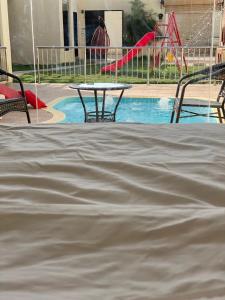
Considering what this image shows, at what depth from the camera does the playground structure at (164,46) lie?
8.09 m

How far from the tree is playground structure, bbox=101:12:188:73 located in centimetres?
63

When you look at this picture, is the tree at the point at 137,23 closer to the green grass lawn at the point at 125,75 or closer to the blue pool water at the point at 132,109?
the green grass lawn at the point at 125,75

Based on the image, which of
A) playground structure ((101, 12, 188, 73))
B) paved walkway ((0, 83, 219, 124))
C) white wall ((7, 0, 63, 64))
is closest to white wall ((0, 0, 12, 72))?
paved walkway ((0, 83, 219, 124))

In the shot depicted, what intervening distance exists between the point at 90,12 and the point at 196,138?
29.8ft

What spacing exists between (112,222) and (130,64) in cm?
787

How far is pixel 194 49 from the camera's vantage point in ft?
25.3

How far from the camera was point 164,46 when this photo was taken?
8.20 metres

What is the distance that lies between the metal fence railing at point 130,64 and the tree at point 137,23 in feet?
3.12

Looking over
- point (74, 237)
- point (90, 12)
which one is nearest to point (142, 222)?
point (74, 237)

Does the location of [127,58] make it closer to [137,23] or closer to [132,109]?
[137,23]

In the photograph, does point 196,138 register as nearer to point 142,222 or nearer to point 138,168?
point 138,168

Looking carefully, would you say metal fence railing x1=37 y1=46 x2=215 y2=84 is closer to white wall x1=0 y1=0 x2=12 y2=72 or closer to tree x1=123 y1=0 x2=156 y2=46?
white wall x1=0 y1=0 x2=12 y2=72

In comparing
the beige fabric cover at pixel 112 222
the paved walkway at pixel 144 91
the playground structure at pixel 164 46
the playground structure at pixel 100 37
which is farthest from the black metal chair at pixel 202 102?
the playground structure at pixel 100 37

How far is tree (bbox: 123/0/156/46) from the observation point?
30.2ft
